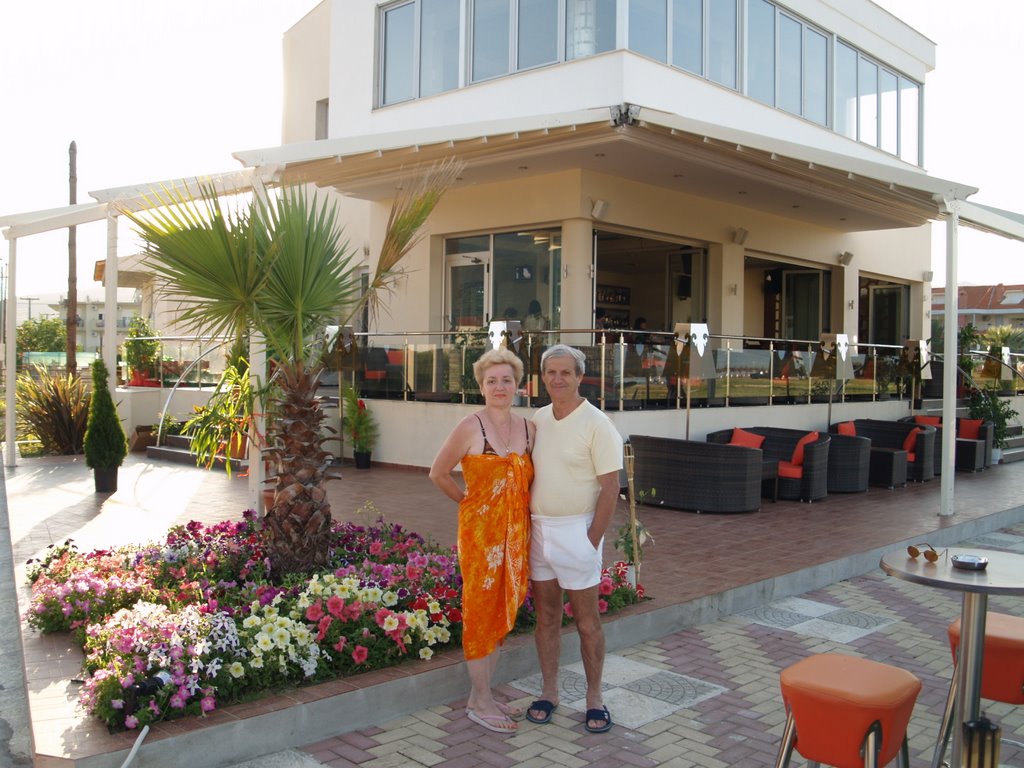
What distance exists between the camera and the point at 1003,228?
35.0 feet

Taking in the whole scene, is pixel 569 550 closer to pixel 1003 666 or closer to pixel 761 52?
pixel 1003 666

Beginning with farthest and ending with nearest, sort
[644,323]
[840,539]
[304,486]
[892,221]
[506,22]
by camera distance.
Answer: [644,323] < [892,221] < [506,22] < [840,539] < [304,486]

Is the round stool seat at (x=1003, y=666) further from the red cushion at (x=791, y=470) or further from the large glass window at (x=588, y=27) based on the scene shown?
the large glass window at (x=588, y=27)

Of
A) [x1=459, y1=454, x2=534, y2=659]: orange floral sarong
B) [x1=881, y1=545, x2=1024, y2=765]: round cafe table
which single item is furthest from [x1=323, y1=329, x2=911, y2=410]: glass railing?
[x1=881, y1=545, x2=1024, y2=765]: round cafe table

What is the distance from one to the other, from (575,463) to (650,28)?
35.2 ft

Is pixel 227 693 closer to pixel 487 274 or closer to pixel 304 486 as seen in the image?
pixel 304 486

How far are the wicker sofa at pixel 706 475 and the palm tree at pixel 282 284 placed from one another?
5279 mm

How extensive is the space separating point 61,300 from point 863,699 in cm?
5518

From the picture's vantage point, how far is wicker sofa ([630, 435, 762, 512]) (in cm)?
993

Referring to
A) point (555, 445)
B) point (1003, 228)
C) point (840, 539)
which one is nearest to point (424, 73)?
point (1003, 228)

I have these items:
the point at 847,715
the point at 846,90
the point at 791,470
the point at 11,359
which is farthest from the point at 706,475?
the point at 846,90

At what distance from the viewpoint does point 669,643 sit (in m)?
5.76

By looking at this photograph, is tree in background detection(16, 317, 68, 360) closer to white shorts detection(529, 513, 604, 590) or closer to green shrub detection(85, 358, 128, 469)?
green shrub detection(85, 358, 128, 469)

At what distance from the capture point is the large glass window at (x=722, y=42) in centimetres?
1417
